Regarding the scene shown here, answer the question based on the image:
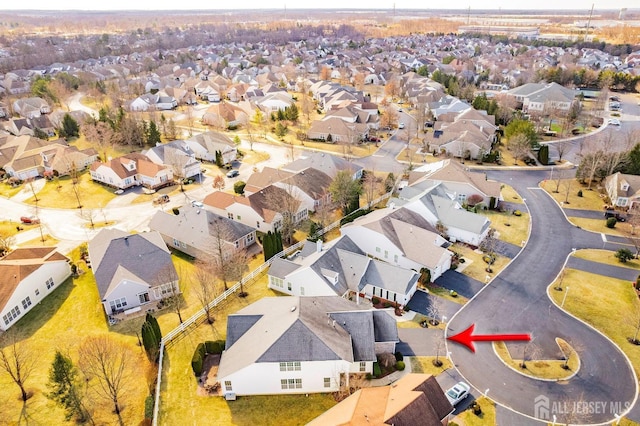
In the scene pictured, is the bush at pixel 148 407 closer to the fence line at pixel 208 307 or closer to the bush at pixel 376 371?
the fence line at pixel 208 307

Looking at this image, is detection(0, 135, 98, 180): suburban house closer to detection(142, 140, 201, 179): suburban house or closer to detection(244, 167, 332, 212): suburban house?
detection(142, 140, 201, 179): suburban house

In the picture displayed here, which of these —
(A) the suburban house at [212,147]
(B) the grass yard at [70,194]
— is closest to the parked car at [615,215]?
(A) the suburban house at [212,147]

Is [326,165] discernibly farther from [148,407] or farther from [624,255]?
[148,407]

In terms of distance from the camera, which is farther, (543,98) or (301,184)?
(543,98)

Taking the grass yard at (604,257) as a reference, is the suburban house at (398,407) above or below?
above

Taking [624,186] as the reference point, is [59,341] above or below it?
below

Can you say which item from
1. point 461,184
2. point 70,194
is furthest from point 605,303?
point 70,194

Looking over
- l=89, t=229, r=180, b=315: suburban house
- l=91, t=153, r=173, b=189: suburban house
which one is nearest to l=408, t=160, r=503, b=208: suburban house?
l=89, t=229, r=180, b=315: suburban house
